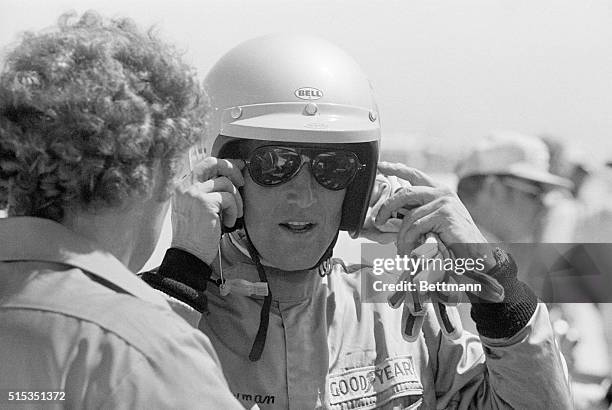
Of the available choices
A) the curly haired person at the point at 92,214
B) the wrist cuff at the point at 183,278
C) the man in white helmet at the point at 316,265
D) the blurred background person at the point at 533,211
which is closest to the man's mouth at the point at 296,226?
the man in white helmet at the point at 316,265

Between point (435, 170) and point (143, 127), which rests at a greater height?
point (143, 127)

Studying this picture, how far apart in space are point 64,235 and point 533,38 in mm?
2351

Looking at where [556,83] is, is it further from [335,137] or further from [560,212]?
[335,137]

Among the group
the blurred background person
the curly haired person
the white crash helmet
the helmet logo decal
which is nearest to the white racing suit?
the white crash helmet

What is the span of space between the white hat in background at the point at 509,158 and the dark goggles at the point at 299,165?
53.2 inches

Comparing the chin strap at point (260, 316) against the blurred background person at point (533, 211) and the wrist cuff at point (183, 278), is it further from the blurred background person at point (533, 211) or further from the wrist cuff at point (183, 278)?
the blurred background person at point (533, 211)

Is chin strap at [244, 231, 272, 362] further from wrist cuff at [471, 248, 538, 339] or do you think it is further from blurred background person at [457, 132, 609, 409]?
blurred background person at [457, 132, 609, 409]

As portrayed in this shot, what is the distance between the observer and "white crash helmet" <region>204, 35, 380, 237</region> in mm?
2418

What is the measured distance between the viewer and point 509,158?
12.1 feet

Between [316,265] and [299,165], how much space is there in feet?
0.79

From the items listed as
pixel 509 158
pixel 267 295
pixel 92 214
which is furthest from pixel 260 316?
pixel 509 158

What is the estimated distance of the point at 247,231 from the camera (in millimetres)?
2373

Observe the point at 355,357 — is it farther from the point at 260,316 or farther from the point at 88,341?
the point at 88,341

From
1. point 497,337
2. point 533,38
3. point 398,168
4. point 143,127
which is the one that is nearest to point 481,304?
point 497,337
